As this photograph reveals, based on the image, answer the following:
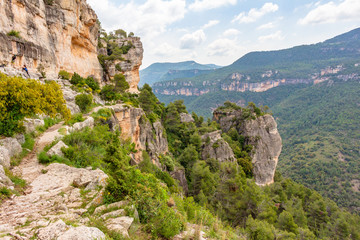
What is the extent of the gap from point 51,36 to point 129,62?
1680 cm

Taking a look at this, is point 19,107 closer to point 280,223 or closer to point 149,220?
point 149,220

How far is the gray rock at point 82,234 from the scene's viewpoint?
2803mm

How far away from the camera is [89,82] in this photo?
23.0 m

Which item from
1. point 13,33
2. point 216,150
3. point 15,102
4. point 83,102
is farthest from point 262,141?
point 13,33

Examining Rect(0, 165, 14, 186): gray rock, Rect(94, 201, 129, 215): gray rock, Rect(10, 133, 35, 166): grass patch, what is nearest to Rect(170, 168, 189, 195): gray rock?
Rect(10, 133, 35, 166): grass patch

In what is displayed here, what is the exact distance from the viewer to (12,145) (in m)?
6.45

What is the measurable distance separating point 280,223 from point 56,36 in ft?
104

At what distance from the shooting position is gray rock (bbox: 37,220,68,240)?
9.63 feet

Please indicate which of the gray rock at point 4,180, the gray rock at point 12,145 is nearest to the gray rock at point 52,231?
the gray rock at point 4,180

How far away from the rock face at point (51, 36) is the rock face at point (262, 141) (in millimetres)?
32139

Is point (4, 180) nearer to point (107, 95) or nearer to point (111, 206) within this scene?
point (111, 206)

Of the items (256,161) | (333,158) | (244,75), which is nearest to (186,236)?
(256,161)

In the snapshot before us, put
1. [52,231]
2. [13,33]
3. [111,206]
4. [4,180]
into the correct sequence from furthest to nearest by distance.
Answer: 1. [13,33]
2. [4,180]
3. [111,206]
4. [52,231]

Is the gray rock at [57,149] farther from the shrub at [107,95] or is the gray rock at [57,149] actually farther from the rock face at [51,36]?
the shrub at [107,95]
